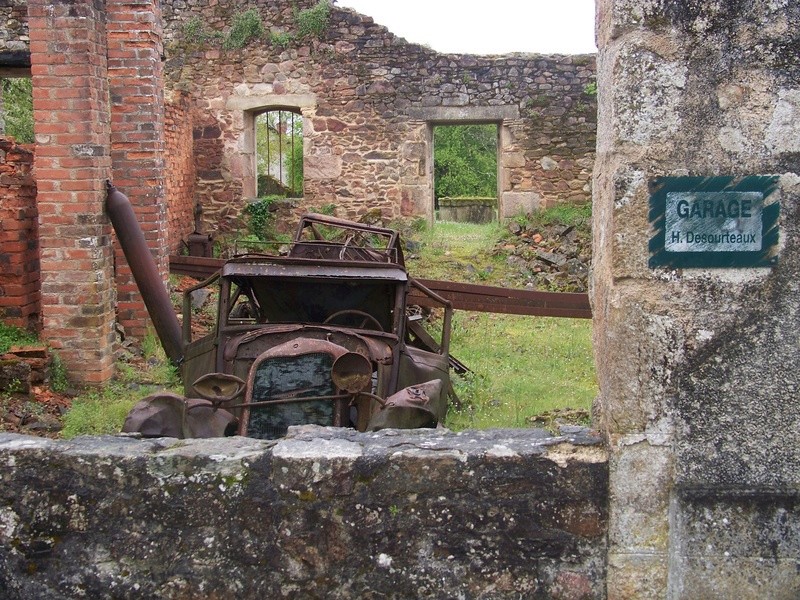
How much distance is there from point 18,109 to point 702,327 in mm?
19942

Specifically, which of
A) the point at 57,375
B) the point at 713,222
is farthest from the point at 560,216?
the point at 713,222

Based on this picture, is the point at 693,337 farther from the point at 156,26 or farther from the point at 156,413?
the point at 156,26

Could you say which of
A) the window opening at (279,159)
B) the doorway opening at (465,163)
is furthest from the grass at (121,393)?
the doorway opening at (465,163)

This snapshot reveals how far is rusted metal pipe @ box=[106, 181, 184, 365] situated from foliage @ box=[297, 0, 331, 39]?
7.84 metres

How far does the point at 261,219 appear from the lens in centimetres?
1462

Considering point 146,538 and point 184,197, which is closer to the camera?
point 146,538

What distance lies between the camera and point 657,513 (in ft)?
8.21

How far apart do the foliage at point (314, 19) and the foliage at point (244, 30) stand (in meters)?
0.68

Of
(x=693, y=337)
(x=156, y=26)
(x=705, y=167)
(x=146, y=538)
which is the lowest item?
(x=146, y=538)

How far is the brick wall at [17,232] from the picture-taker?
7.39 m

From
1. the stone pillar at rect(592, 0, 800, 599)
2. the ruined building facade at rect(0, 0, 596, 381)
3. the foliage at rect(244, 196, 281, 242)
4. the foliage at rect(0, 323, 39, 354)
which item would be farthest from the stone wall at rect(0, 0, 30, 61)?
the stone pillar at rect(592, 0, 800, 599)

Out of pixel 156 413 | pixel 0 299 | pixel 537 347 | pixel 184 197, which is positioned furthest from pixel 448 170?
pixel 156 413

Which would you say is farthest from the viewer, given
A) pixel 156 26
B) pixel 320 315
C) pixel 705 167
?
pixel 156 26

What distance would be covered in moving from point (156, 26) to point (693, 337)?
7.22 m
